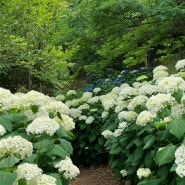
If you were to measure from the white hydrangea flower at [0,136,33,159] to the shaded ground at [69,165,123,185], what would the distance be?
3.35m

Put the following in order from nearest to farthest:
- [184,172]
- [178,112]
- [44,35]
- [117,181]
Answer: [184,172], [178,112], [117,181], [44,35]

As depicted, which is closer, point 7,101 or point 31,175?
point 31,175

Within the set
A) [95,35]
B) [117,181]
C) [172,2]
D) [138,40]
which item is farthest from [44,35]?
[117,181]

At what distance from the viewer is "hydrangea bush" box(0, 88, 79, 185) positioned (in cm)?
195

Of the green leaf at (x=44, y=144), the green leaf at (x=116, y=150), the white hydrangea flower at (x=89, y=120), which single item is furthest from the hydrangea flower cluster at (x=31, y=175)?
the white hydrangea flower at (x=89, y=120)

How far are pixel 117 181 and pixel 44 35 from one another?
4.90 metres

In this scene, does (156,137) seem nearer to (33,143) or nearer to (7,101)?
(33,143)

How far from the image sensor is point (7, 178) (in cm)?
187

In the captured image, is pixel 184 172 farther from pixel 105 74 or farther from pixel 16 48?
pixel 105 74

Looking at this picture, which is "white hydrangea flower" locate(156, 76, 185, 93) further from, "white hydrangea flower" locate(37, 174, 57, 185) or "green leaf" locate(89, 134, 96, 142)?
"green leaf" locate(89, 134, 96, 142)

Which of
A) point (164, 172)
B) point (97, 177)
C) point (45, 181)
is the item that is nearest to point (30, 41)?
point (97, 177)

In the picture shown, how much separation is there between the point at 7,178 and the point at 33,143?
838 mm

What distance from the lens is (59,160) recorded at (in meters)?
2.65

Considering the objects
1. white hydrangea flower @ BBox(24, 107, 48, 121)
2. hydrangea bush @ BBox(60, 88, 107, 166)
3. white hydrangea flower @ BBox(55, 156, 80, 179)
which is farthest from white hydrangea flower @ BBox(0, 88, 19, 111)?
hydrangea bush @ BBox(60, 88, 107, 166)
